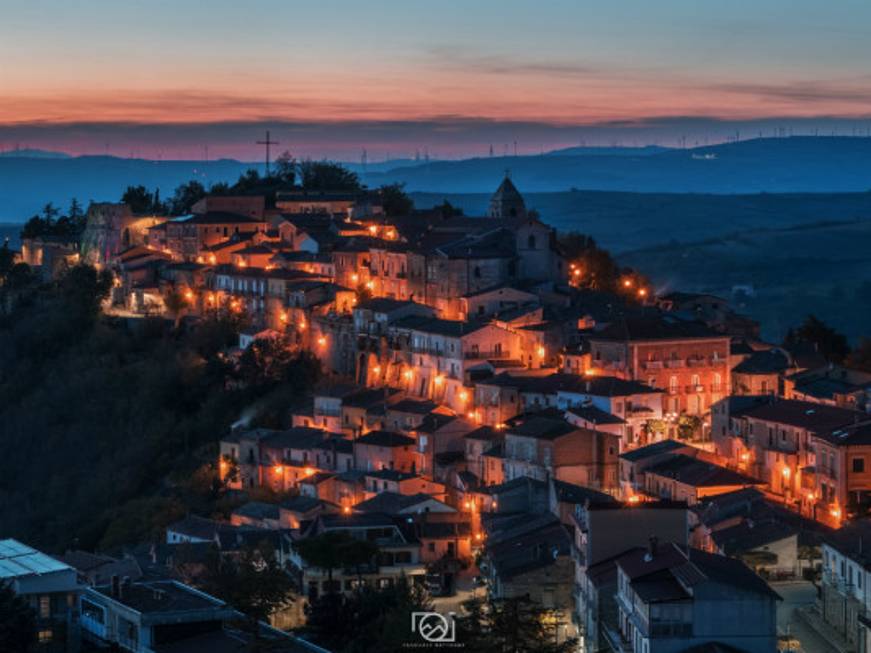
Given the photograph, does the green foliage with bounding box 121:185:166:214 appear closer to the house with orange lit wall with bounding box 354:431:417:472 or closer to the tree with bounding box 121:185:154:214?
the tree with bounding box 121:185:154:214

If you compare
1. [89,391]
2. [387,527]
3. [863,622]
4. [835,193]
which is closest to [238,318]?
[89,391]

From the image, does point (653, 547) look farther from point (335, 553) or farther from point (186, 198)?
point (186, 198)

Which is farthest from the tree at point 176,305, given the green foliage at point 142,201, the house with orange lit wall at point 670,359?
the house with orange lit wall at point 670,359

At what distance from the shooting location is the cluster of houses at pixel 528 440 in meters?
29.1

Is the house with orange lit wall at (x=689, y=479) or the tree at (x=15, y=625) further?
the house with orange lit wall at (x=689, y=479)

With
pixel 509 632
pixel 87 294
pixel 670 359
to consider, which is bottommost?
pixel 509 632

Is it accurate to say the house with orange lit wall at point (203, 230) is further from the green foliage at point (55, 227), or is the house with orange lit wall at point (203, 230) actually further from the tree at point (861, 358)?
the tree at point (861, 358)

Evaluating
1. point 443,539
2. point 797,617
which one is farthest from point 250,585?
point 797,617

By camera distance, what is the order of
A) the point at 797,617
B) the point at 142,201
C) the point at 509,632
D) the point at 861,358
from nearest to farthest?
the point at 509,632 < the point at 797,617 < the point at 861,358 < the point at 142,201

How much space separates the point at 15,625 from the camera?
27.1 m

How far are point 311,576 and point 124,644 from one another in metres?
6.62

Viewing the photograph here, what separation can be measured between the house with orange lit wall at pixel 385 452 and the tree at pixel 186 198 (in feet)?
98.3

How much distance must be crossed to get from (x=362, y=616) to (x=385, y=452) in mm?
13230

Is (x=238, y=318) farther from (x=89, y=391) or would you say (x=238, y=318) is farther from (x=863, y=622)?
(x=863, y=622)
